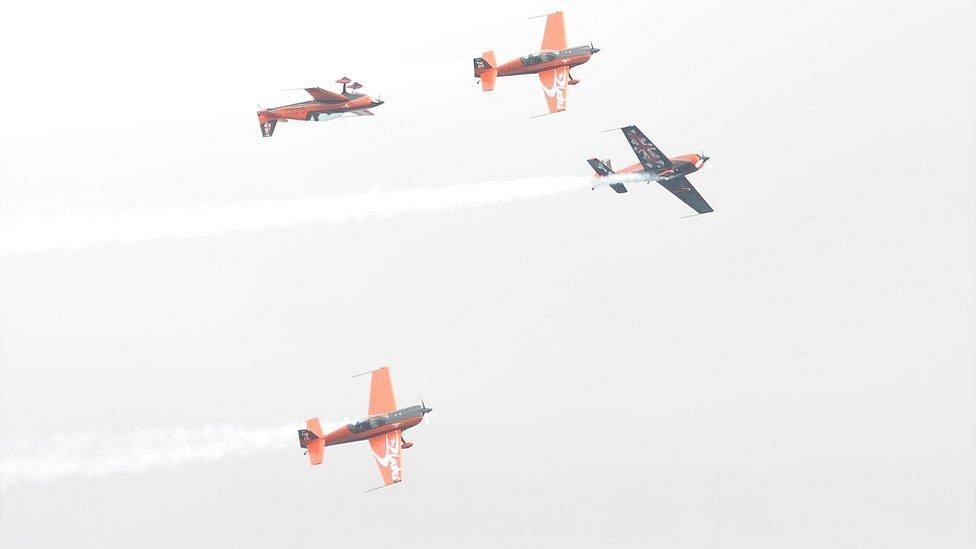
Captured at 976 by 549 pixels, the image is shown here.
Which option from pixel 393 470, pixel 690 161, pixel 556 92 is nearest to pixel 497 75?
pixel 556 92

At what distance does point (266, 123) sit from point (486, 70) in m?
15.0

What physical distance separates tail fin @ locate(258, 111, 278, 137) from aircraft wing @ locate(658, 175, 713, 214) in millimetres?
26218

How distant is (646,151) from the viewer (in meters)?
160

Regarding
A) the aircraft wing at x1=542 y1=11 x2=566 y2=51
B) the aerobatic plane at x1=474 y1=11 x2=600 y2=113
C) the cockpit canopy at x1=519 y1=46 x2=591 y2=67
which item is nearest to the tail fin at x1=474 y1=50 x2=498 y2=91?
the aerobatic plane at x1=474 y1=11 x2=600 y2=113

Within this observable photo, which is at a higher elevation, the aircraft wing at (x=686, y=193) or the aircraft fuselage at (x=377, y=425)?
the aircraft wing at (x=686, y=193)

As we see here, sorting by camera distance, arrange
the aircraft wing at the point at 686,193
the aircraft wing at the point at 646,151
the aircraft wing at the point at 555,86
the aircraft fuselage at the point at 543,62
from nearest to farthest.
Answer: the aircraft wing at the point at 646,151 → the aircraft wing at the point at 555,86 → the aircraft fuselage at the point at 543,62 → the aircraft wing at the point at 686,193

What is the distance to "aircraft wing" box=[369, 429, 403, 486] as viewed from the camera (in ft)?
507

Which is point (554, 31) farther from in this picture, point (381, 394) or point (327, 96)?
point (381, 394)

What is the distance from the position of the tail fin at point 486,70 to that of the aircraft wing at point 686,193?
13339 millimetres

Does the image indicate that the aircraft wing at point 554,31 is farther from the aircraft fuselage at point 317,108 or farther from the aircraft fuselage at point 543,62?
the aircraft fuselage at point 317,108

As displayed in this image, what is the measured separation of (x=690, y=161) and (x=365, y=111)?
2166cm

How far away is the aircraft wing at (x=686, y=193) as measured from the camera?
163m

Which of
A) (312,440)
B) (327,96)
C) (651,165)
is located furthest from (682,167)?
(312,440)

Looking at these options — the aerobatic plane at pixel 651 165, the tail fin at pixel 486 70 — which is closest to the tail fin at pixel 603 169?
the aerobatic plane at pixel 651 165
